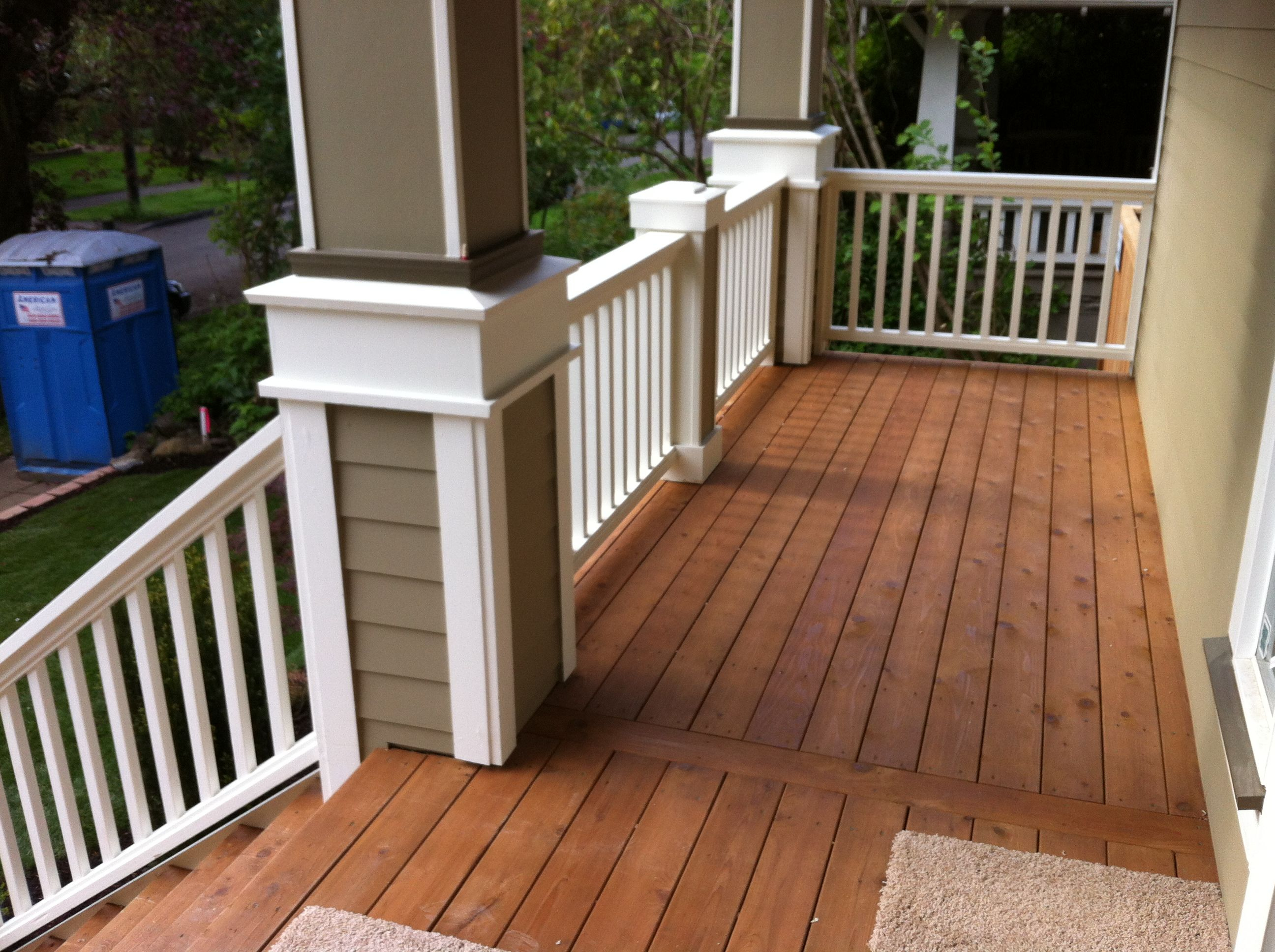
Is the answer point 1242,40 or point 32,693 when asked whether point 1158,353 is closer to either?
point 1242,40

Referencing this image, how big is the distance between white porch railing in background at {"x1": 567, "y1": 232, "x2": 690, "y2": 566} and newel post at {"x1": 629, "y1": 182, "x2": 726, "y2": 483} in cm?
4

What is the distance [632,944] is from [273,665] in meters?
1.05

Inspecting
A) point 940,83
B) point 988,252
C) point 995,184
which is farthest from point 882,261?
point 940,83

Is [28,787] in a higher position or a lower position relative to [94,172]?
lower

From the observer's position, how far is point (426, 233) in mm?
2139

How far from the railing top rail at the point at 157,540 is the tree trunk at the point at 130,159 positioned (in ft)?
21.0

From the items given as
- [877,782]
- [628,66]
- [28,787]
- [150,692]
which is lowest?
[28,787]

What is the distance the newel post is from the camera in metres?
3.68

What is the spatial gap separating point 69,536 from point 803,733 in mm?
4943

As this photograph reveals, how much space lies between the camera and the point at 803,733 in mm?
2580

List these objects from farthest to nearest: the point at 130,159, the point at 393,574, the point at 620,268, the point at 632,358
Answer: the point at 130,159 → the point at 632,358 → the point at 620,268 → the point at 393,574

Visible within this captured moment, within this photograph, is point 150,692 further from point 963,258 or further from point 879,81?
point 879,81

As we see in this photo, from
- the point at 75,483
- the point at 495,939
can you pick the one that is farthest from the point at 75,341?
the point at 495,939

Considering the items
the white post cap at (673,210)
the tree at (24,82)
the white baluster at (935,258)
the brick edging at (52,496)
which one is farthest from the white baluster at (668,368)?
the tree at (24,82)
